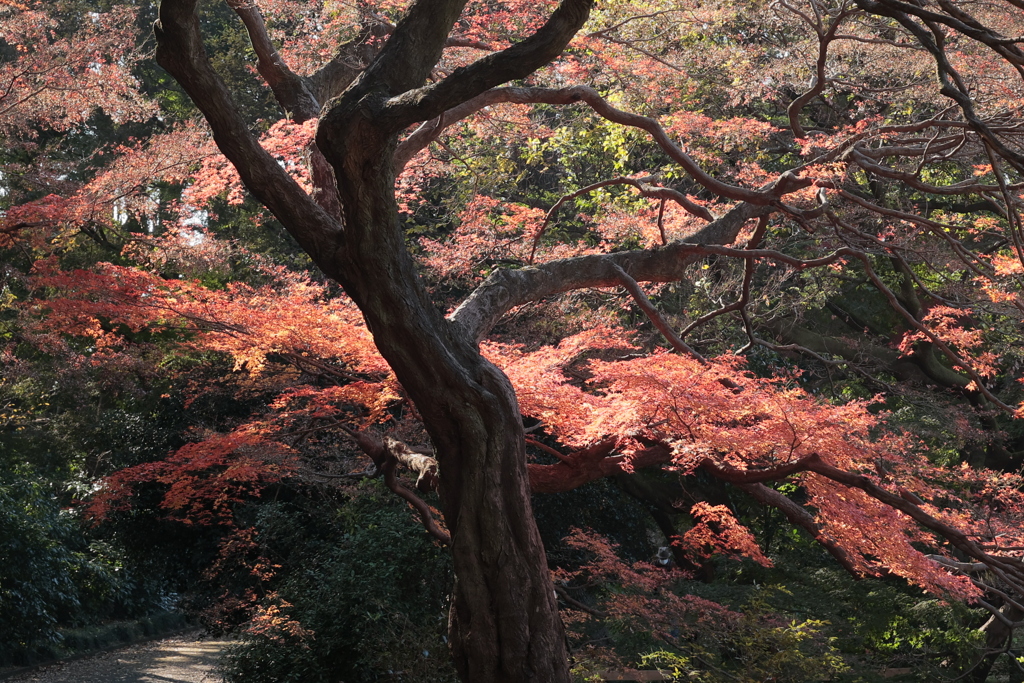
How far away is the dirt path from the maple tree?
359 centimetres

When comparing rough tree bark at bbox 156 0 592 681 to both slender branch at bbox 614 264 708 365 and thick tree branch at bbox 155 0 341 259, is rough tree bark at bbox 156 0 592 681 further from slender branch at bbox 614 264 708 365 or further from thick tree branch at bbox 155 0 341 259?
slender branch at bbox 614 264 708 365

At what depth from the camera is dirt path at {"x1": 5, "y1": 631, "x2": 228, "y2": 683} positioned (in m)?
9.74

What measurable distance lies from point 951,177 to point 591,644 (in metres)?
7.13

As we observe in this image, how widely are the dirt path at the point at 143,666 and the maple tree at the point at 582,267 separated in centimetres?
359

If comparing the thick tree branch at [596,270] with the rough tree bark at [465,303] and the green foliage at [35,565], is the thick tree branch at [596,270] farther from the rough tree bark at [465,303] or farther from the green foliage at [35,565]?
the green foliage at [35,565]

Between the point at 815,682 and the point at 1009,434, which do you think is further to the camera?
the point at 1009,434

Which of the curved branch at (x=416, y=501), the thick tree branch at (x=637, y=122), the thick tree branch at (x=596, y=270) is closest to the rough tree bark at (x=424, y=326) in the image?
the thick tree branch at (x=596, y=270)

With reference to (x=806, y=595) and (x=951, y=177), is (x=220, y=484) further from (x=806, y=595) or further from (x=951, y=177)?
(x=951, y=177)

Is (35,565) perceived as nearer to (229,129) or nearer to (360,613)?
(360,613)

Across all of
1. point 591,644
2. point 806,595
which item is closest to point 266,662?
point 591,644

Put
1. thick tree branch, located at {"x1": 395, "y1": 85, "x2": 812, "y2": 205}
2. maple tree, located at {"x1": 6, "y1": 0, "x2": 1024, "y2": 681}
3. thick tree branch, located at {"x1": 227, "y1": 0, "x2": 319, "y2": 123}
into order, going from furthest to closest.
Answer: thick tree branch, located at {"x1": 227, "y1": 0, "x2": 319, "y2": 123}
thick tree branch, located at {"x1": 395, "y1": 85, "x2": 812, "y2": 205}
maple tree, located at {"x1": 6, "y1": 0, "x2": 1024, "y2": 681}

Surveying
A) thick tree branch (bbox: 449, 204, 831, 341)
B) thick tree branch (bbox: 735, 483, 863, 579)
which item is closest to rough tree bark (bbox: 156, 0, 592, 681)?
thick tree branch (bbox: 449, 204, 831, 341)

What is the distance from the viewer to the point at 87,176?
11922 mm

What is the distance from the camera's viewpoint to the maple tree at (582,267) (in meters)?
3.68
